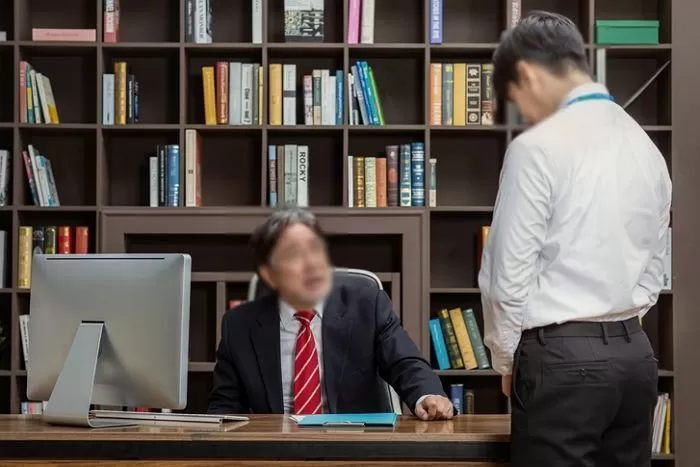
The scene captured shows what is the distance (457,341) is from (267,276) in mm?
2855

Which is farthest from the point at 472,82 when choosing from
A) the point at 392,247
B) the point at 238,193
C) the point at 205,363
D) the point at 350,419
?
the point at 350,419

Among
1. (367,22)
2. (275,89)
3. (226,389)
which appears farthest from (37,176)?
(226,389)

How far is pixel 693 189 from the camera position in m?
3.80

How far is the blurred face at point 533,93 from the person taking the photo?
49.3 inches

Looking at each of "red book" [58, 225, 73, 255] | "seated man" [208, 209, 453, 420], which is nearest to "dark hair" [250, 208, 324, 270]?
"seated man" [208, 209, 453, 420]

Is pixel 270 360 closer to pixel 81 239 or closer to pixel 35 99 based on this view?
→ pixel 81 239

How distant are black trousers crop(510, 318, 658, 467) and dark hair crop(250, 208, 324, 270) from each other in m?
0.83

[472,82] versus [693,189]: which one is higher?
[472,82]

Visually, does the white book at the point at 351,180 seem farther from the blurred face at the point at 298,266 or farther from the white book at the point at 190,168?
the blurred face at the point at 298,266

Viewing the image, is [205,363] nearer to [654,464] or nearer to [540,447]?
[654,464]

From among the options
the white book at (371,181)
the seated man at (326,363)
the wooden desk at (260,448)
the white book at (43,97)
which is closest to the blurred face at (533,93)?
the seated man at (326,363)

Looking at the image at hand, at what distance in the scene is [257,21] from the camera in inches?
152

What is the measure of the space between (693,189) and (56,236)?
2472 mm

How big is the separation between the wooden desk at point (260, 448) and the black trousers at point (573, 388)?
4.7 inches
